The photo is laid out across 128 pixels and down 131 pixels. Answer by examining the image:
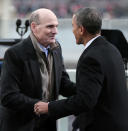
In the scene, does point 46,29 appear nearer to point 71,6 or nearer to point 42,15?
point 42,15

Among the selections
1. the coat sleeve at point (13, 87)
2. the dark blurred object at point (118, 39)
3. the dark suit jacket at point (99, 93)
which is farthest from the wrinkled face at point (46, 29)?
the dark blurred object at point (118, 39)

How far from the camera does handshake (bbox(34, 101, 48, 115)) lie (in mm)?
2875

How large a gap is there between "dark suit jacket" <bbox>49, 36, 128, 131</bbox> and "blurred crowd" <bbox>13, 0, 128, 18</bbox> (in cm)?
1818

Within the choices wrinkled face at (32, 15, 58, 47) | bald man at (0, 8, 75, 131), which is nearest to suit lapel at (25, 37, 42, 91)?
bald man at (0, 8, 75, 131)

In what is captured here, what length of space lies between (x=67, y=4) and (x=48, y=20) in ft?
62.1

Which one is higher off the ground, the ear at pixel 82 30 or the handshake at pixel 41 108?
the ear at pixel 82 30

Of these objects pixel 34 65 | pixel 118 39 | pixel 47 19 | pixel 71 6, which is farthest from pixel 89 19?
pixel 71 6

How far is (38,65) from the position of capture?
299cm

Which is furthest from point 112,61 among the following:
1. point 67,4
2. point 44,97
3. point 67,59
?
point 67,4

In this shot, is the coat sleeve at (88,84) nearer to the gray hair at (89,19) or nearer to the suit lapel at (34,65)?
the gray hair at (89,19)

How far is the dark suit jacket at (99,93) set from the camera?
2652mm

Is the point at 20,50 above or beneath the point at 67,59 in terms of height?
above

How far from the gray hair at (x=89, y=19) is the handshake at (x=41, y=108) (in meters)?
0.55

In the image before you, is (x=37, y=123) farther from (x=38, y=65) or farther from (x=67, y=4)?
(x=67, y=4)
